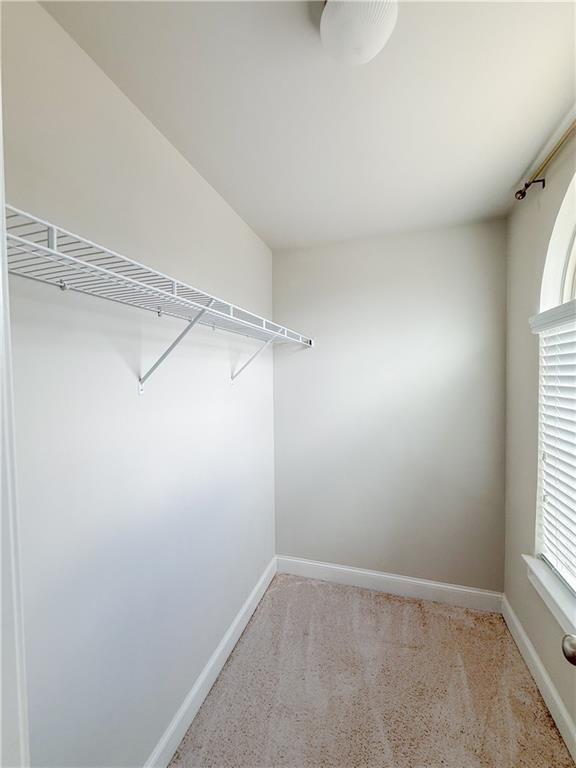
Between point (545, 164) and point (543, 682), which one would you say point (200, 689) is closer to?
point (543, 682)

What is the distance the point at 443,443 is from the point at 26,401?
2133mm

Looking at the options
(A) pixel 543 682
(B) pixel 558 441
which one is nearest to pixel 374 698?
(A) pixel 543 682

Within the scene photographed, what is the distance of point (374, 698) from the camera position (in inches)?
60.6

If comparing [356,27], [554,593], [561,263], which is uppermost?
[356,27]

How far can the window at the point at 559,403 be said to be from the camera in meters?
1.36

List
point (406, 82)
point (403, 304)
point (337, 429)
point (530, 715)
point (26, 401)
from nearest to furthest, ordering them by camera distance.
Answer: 1. point (26, 401)
2. point (406, 82)
3. point (530, 715)
4. point (403, 304)
5. point (337, 429)

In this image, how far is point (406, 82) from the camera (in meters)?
1.08

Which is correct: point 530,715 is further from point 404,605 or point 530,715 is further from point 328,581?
point 328,581

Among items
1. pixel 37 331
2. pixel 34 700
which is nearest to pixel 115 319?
pixel 37 331

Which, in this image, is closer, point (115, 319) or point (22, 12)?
point (22, 12)

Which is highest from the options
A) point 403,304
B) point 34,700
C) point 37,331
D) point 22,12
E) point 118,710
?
point 22,12

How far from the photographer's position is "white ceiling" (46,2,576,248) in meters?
0.90

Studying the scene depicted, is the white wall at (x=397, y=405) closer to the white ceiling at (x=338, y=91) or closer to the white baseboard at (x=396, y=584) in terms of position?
the white baseboard at (x=396, y=584)

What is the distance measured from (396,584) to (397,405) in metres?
1.19
